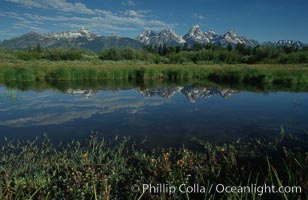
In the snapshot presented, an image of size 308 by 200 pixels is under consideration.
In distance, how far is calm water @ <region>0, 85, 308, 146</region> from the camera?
981 centimetres

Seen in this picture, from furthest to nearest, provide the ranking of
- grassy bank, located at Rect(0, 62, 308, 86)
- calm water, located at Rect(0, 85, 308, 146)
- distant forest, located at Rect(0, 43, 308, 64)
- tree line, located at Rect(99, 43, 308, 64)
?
1. distant forest, located at Rect(0, 43, 308, 64)
2. tree line, located at Rect(99, 43, 308, 64)
3. grassy bank, located at Rect(0, 62, 308, 86)
4. calm water, located at Rect(0, 85, 308, 146)

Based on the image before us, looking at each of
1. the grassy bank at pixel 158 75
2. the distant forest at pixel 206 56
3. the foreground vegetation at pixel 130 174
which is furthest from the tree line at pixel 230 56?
the foreground vegetation at pixel 130 174

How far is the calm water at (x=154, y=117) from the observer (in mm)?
9812

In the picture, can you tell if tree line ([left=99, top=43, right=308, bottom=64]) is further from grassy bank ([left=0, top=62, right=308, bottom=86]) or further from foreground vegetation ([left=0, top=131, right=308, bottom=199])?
foreground vegetation ([left=0, top=131, right=308, bottom=199])

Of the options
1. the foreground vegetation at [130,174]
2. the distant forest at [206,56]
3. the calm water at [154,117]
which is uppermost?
the distant forest at [206,56]

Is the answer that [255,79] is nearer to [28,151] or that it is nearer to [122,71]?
[122,71]

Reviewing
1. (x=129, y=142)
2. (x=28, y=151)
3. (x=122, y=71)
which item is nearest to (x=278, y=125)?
(x=129, y=142)

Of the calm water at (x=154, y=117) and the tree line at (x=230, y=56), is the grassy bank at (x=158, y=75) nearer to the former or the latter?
the calm water at (x=154, y=117)

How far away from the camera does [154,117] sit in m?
12.8

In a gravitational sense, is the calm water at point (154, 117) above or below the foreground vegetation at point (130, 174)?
below

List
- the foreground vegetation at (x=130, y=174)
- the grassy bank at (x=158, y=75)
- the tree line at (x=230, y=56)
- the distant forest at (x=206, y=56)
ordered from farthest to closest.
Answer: the distant forest at (x=206, y=56), the tree line at (x=230, y=56), the grassy bank at (x=158, y=75), the foreground vegetation at (x=130, y=174)

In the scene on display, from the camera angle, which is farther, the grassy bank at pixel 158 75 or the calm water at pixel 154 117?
the grassy bank at pixel 158 75

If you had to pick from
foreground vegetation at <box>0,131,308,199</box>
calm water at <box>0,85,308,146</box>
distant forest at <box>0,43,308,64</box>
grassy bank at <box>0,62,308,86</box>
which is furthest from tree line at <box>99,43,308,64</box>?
foreground vegetation at <box>0,131,308,199</box>

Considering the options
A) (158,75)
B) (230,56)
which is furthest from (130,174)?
(230,56)
